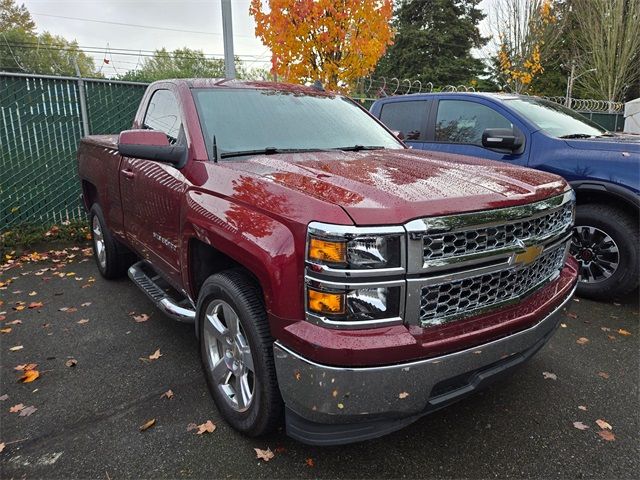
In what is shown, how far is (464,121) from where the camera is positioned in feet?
17.1

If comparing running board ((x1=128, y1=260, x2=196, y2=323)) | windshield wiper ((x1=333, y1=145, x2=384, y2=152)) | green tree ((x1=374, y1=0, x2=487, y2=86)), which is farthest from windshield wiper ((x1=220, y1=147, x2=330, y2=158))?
green tree ((x1=374, y1=0, x2=487, y2=86))

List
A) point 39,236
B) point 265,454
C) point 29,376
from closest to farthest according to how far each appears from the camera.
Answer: point 265,454 → point 29,376 → point 39,236

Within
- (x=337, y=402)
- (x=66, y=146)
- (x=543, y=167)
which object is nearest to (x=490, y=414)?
(x=337, y=402)

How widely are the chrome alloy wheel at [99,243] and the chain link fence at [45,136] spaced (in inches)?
77.5

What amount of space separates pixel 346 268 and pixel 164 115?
2.40 meters

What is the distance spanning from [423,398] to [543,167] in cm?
335

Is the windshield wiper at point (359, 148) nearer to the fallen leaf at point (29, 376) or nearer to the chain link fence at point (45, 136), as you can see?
the fallen leaf at point (29, 376)

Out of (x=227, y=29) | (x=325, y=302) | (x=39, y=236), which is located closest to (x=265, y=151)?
(x=325, y=302)

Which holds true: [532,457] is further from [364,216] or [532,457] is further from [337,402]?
[364,216]

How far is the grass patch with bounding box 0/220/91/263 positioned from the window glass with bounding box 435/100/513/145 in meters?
5.07

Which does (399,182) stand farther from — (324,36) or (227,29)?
(324,36)

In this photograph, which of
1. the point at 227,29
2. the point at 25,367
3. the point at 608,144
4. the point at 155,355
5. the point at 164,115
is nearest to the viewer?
the point at 25,367

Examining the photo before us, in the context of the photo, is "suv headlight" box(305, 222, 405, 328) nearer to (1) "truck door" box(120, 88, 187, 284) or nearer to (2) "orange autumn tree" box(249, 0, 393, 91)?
(1) "truck door" box(120, 88, 187, 284)

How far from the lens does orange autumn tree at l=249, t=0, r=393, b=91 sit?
7.04 metres
